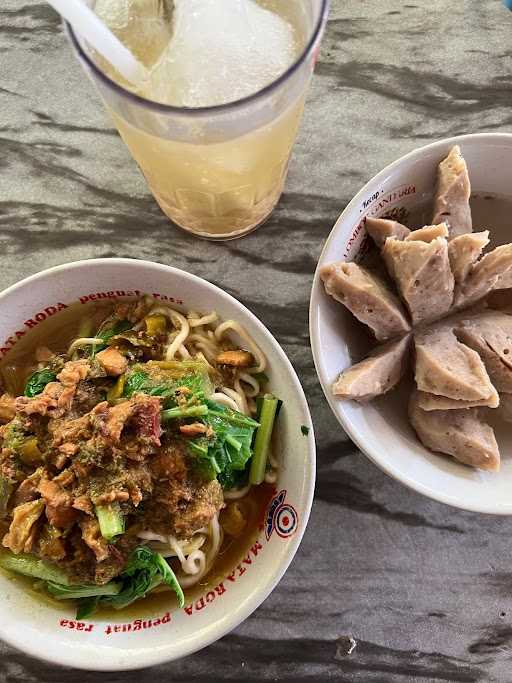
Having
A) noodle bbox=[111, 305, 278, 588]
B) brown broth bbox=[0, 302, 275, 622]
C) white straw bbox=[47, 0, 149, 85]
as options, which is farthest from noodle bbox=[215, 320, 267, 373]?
white straw bbox=[47, 0, 149, 85]

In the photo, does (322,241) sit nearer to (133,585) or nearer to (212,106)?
(212,106)

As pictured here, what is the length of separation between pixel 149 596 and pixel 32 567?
0.78 ft

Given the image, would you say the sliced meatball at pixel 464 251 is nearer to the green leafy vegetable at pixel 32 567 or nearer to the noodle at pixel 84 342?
the noodle at pixel 84 342

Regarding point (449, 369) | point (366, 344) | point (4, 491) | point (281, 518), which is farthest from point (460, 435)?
point (4, 491)

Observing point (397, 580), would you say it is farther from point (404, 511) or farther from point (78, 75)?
point (78, 75)

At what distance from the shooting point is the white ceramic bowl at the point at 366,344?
126cm

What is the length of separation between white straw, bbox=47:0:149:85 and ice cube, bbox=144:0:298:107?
44mm

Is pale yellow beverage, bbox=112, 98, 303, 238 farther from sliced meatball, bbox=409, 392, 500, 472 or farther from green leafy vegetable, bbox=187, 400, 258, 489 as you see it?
sliced meatball, bbox=409, 392, 500, 472

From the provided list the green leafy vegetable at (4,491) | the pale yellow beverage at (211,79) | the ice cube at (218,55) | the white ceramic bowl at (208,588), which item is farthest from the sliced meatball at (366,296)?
the green leafy vegetable at (4,491)

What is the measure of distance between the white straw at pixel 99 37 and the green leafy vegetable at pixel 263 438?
0.64 meters

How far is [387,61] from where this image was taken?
1.60m

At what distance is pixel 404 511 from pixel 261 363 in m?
0.50

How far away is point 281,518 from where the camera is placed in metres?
1.30

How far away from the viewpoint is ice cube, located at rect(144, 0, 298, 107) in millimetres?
1103
